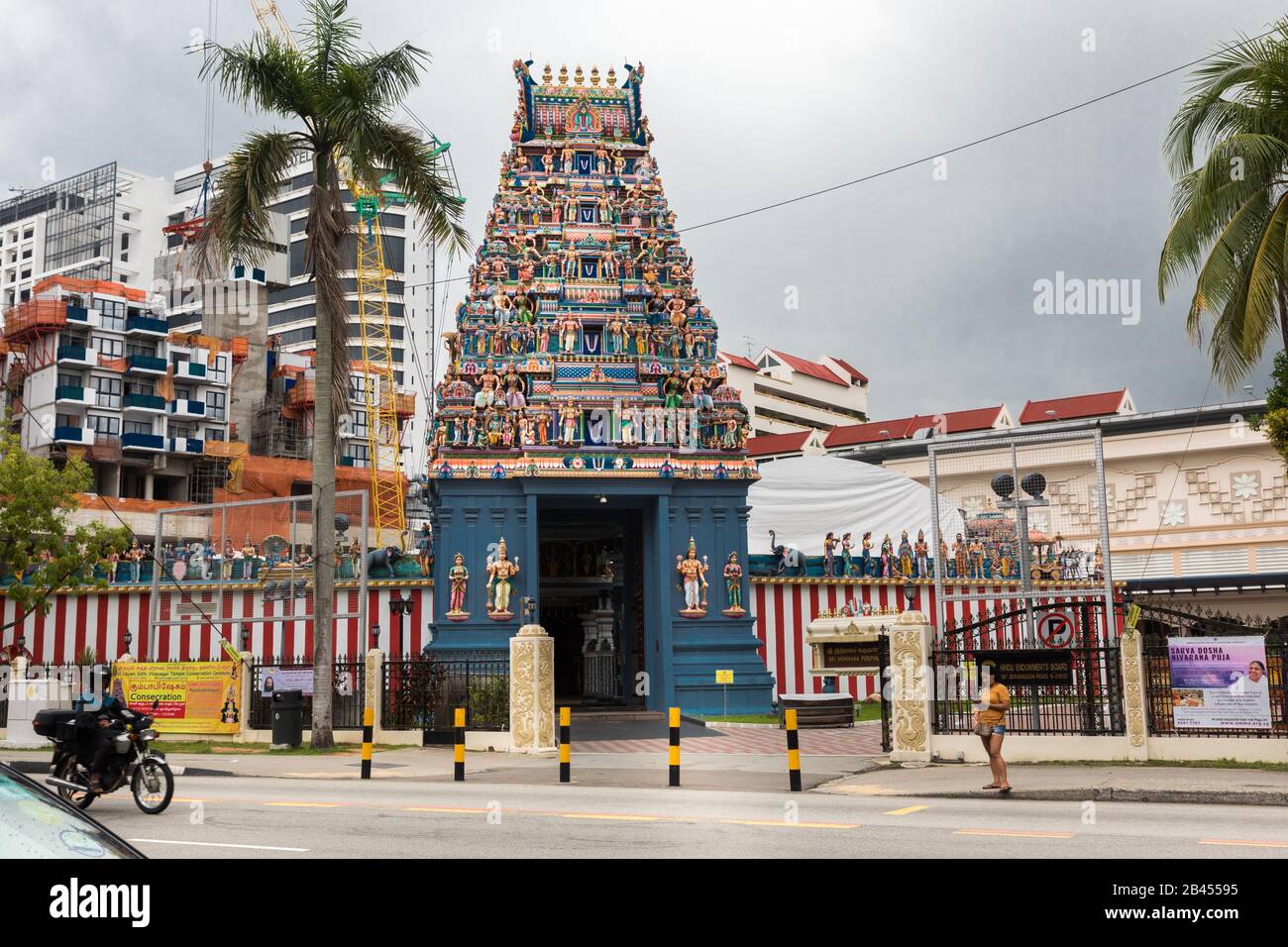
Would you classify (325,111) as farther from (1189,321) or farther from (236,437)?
(236,437)

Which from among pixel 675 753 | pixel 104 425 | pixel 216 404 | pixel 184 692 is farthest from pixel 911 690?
pixel 216 404

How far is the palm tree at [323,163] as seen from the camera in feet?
78.3

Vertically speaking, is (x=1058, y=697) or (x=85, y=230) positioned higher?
(x=85, y=230)

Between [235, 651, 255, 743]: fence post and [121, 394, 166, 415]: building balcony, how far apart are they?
61.8 m

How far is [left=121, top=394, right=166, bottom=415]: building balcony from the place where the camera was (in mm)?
81750

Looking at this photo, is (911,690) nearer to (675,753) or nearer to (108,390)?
(675,753)

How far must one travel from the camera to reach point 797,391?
104 m

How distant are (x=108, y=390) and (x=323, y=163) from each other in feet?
210

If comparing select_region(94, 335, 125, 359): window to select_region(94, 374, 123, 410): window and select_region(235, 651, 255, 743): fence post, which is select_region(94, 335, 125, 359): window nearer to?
select_region(94, 374, 123, 410): window

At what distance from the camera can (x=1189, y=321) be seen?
766 inches

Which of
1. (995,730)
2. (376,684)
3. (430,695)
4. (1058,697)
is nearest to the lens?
(995,730)

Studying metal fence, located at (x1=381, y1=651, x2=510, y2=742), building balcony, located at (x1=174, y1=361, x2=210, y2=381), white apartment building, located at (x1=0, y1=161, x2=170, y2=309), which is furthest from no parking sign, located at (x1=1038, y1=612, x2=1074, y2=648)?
white apartment building, located at (x1=0, y1=161, x2=170, y2=309)

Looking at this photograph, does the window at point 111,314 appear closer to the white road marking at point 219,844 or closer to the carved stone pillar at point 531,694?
the carved stone pillar at point 531,694

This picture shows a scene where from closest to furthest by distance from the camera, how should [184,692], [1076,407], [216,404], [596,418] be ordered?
[184,692]
[596,418]
[1076,407]
[216,404]
